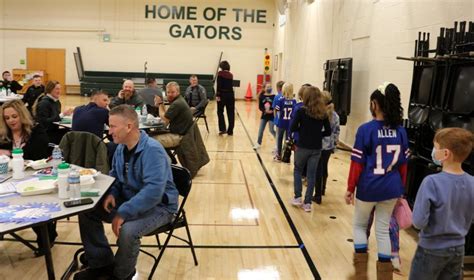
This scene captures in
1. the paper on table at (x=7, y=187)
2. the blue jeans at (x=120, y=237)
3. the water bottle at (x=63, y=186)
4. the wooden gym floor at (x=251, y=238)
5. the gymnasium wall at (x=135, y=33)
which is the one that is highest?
the gymnasium wall at (x=135, y=33)

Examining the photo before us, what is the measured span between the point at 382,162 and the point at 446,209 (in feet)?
2.80

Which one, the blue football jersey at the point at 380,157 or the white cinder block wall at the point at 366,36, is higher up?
the white cinder block wall at the point at 366,36

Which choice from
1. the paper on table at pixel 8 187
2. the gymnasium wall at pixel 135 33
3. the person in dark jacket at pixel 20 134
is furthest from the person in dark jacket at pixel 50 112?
the gymnasium wall at pixel 135 33

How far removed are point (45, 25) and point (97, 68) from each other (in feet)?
9.11

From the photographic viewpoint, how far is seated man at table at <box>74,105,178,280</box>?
267 cm

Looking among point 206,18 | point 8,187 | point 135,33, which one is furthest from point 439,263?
point 135,33

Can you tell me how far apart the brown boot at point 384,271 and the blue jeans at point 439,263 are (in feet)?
2.39

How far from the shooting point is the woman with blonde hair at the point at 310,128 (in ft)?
14.4

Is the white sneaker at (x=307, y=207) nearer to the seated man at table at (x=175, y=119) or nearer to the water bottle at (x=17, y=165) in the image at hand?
the seated man at table at (x=175, y=119)

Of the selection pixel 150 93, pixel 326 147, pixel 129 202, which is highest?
pixel 150 93

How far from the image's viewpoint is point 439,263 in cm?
222

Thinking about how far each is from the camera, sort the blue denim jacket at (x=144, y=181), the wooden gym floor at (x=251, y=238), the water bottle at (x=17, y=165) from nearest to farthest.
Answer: the blue denim jacket at (x=144, y=181) < the water bottle at (x=17, y=165) < the wooden gym floor at (x=251, y=238)

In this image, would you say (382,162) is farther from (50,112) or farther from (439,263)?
(50,112)

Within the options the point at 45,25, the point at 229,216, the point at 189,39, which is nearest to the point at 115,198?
the point at 229,216
